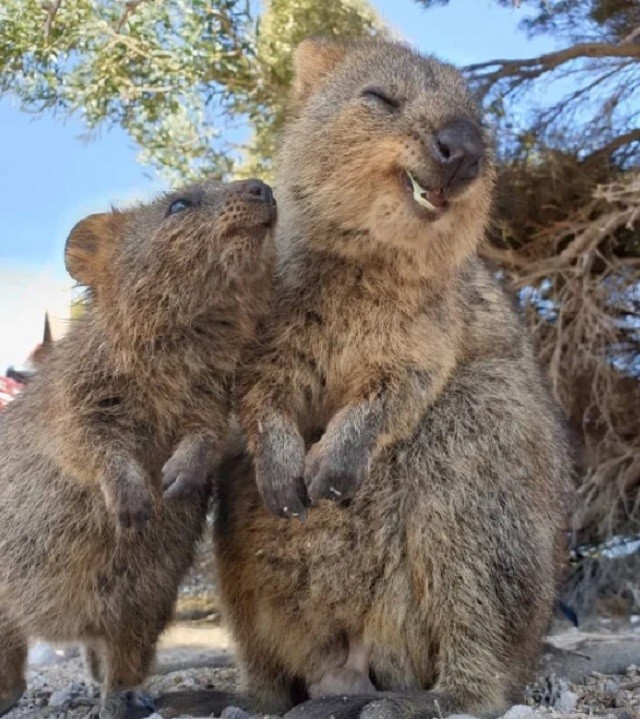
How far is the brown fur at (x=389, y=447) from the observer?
3.65m

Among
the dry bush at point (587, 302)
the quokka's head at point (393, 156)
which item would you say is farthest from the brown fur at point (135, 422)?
the dry bush at point (587, 302)

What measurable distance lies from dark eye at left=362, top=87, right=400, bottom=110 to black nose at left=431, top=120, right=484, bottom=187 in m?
0.35

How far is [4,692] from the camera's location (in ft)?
13.9

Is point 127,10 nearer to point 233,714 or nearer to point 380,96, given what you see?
point 380,96

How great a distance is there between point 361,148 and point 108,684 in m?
2.47

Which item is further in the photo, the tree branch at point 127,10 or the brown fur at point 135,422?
the tree branch at point 127,10

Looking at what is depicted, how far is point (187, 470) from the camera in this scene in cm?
358

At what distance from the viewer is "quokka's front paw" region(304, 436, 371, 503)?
11.7 feet

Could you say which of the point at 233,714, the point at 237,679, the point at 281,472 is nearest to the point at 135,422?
the point at 281,472

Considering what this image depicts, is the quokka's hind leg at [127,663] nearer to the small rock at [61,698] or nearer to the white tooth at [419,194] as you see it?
the small rock at [61,698]

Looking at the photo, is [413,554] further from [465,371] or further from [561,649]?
[561,649]

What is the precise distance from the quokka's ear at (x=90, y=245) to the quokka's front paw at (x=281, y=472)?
3.73 ft

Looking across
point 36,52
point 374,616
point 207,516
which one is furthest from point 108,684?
point 36,52

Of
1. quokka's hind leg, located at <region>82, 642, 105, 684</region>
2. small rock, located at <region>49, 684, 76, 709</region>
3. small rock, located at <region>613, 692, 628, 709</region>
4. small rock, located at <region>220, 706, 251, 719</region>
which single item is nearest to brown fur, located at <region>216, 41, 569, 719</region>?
small rock, located at <region>220, 706, 251, 719</region>
